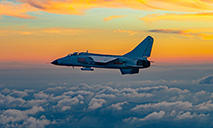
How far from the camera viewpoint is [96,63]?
7638 centimetres

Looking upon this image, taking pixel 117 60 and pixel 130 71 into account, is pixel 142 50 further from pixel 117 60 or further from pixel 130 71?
pixel 117 60

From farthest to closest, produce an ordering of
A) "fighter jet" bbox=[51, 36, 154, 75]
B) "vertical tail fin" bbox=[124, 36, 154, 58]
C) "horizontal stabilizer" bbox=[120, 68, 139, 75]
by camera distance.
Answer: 1. "vertical tail fin" bbox=[124, 36, 154, 58]
2. "horizontal stabilizer" bbox=[120, 68, 139, 75]
3. "fighter jet" bbox=[51, 36, 154, 75]

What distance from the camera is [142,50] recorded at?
79688 millimetres

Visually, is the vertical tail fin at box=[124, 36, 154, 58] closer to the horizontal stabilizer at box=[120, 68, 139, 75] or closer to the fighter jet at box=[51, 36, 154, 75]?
the fighter jet at box=[51, 36, 154, 75]

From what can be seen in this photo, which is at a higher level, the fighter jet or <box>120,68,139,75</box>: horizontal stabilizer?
the fighter jet

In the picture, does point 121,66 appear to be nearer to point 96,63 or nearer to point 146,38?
point 96,63

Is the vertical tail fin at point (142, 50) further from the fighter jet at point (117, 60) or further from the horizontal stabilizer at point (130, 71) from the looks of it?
the horizontal stabilizer at point (130, 71)

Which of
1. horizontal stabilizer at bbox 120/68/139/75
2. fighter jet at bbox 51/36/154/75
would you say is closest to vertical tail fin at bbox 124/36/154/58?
fighter jet at bbox 51/36/154/75

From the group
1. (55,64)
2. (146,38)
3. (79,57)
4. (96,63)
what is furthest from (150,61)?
(55,64)

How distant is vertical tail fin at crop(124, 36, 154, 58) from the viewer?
3127 inches

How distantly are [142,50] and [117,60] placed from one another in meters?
9.04

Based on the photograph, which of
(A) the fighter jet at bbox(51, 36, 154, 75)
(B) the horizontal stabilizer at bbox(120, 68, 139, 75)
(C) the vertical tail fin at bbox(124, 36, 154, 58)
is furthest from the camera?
(C) the vertical tail fin at bbox(124, 36, 154, 58)

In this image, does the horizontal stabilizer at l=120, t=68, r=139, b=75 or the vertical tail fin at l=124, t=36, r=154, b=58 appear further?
the vertical tail fin at l=124, t=36, r=154, b=58

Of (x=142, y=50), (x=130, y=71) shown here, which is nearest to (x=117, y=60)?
(x=130, y=71)
